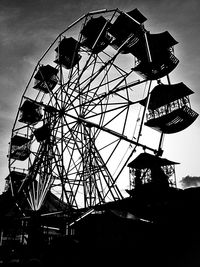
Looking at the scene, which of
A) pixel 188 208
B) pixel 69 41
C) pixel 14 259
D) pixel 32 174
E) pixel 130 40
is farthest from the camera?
pixel 69 41

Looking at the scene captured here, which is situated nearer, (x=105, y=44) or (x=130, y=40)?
(x=130, y=40)

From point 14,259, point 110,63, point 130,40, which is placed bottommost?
point 14,259

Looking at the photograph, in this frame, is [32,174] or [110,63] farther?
[32,174]

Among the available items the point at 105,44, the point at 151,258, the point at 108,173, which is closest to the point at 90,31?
the point at 105,44

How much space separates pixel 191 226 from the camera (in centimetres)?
767

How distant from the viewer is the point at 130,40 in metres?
14.1

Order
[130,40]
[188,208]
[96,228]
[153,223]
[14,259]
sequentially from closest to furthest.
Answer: [188,208], [153,223], [96,228], [14,259], [130,40]

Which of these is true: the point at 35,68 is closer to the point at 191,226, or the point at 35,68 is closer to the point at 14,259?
the point at 14,259

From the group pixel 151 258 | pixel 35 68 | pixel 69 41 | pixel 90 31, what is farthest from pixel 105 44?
pixel 151 258

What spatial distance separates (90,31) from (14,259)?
13.6m

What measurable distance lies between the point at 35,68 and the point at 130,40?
732 centimetres

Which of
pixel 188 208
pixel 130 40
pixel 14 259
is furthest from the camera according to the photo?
pixel 130 40

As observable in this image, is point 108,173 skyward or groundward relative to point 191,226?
skyward

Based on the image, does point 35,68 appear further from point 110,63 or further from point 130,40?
point 130,40
